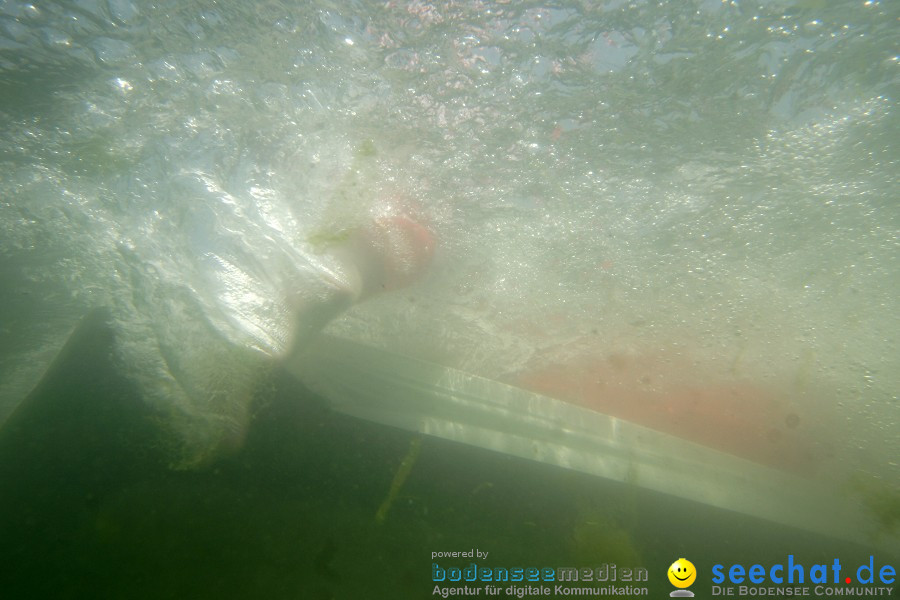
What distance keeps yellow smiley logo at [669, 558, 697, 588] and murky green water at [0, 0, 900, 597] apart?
0.65 ft

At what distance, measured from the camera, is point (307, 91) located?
23.0 feet

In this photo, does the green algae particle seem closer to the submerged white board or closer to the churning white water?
the churning white water

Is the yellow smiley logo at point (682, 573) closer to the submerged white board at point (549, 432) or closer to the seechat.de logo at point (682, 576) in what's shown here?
the seechat.de logo at point (682, 576)

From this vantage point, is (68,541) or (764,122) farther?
(764,122)

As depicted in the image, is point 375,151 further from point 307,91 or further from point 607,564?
point 607,564

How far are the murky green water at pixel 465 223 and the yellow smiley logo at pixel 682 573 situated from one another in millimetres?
198

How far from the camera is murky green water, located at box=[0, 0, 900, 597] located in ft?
17.9

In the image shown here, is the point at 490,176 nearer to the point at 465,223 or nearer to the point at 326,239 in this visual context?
the point at 465,223

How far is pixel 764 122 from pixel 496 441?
25.0ft

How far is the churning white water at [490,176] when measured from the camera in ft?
19.5

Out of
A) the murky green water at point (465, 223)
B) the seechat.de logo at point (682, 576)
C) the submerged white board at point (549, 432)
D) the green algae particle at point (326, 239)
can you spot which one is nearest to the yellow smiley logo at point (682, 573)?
the seechat.de logo at point (682, 576)

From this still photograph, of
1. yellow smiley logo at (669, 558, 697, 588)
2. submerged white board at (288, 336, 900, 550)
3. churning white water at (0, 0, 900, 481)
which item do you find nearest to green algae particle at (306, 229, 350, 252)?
churning white water at (0, 0, 900, 481)

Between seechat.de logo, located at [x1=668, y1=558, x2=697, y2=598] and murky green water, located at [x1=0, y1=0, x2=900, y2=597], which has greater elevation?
murky green water, located at [x1=0, y1=0, x2=900, y2=597]

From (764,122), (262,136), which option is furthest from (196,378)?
(764,122)
